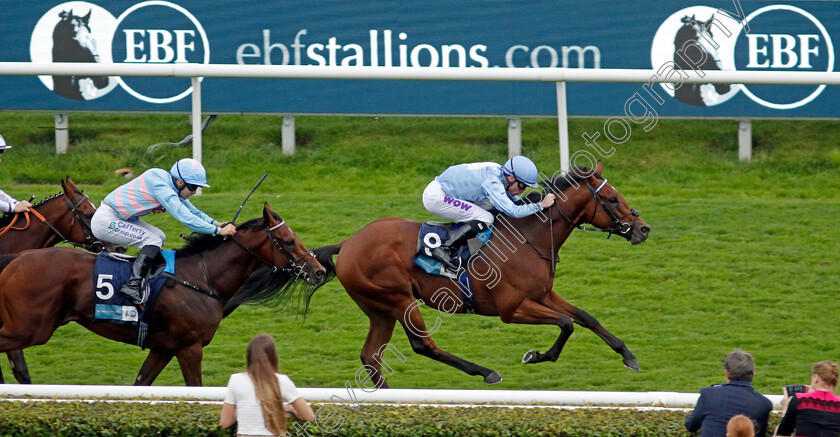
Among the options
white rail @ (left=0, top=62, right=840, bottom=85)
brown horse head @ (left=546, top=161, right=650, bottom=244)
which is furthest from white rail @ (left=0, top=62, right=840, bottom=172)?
brown horse head @ (left=546, top=161, right=650, bottom=244)

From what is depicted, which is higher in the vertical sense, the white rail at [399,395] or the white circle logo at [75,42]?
the white circle logo at [75,42]

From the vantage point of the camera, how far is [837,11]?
1054 cm

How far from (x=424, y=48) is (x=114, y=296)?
5537 millimetres

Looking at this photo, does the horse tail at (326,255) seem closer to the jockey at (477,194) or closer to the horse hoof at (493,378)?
the jockey at (477,194)

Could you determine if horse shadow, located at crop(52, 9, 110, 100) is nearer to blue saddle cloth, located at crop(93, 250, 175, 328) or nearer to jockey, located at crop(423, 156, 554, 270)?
blue saddle cloth, located at crop(93, 250, 175, 328)

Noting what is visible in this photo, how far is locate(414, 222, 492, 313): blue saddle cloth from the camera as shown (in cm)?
637

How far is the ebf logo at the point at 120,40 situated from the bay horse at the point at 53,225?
3467 millimetres

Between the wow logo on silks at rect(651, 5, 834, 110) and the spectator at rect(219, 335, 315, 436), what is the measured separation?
7.50 m

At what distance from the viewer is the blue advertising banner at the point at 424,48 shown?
413 inches

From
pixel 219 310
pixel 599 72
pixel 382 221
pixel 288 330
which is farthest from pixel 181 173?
pixel 599 72

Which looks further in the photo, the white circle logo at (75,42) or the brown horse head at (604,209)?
the white circle logo at (75,42)

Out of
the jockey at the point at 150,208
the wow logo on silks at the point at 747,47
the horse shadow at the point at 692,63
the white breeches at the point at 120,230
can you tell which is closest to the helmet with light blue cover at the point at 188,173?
the jockey at the point at 150,208

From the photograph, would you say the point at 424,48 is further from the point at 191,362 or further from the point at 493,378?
the point at 191,362

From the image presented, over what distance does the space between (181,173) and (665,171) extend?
639 cm
